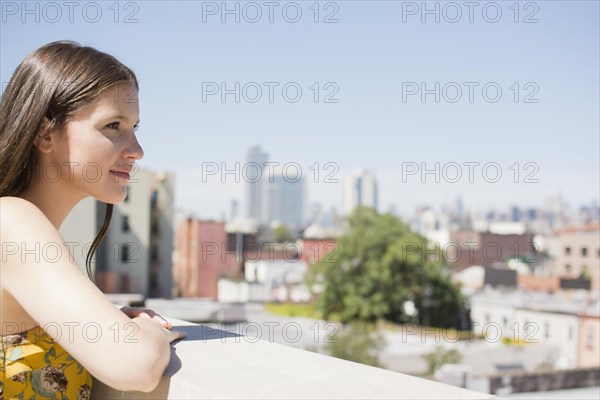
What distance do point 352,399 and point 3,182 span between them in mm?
784

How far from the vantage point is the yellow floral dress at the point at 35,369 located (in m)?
1.22

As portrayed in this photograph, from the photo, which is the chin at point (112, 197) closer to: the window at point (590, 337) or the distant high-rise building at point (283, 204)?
the window at point (590, 337)

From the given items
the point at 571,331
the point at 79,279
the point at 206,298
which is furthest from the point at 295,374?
the point at 206,298

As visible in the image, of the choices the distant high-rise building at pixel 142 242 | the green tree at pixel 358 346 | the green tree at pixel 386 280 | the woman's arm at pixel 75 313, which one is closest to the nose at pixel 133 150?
the woman's arm at pixel 75 313

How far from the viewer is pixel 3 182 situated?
1.28 m

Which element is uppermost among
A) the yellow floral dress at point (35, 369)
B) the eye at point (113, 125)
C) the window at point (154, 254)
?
the eye at point (113, 125)

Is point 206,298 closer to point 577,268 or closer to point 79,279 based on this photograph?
point 577,268

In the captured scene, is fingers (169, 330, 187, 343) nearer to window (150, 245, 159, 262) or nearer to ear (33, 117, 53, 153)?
ear (33, 117, 53, 153)

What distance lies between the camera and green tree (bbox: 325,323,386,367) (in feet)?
79.5

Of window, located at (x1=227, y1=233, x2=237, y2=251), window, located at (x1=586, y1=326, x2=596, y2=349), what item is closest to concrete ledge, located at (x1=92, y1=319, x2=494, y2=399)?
window, located at (x1=586, y1=326, x2=596, y2=349)

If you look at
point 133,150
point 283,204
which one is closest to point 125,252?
point 133,150

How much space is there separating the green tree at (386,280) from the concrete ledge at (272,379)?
29.9 m

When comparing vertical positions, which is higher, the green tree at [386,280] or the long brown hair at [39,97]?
the long brown hair at [39,97]

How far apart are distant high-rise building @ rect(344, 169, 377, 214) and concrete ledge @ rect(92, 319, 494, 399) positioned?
154 meters
